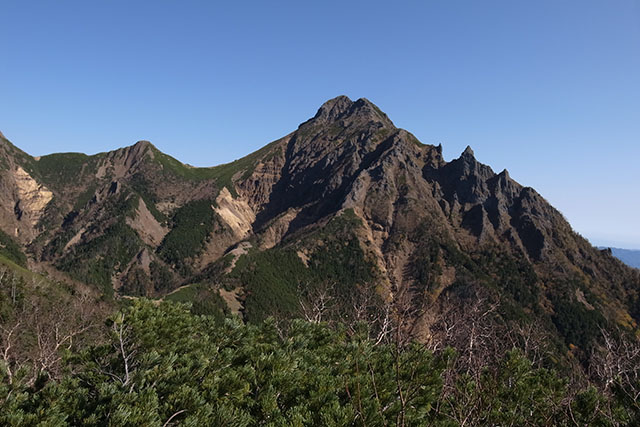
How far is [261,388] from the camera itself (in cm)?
1380

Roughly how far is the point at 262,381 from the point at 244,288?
152 metres

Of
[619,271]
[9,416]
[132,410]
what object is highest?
[619,271]

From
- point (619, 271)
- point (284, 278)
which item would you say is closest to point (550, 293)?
point (619, 271)

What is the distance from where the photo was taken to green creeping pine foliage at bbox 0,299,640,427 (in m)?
11.3

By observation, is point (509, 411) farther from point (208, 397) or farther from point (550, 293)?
point (550, 293)

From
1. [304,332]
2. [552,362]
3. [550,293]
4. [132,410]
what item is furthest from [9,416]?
[550,293]

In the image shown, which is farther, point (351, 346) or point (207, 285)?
point (207, 285)

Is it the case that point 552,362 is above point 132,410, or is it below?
below

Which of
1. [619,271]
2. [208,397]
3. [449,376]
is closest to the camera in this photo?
[208,397]

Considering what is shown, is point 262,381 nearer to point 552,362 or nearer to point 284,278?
point 552,362

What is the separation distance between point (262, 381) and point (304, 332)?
565cm

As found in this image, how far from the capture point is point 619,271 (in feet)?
656

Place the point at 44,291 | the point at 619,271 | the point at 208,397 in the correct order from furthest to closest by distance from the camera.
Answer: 1. the point at 619,271
2. the point at 44,291
3. the point at 208,397

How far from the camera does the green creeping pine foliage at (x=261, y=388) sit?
11.3m
